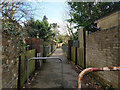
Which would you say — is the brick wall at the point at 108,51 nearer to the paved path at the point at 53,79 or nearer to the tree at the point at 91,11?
the paved path at the point at 53,79

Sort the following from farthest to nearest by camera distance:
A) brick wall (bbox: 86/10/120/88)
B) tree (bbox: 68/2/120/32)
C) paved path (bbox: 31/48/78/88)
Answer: tree (bbox: 68/2/120/32), paved path (bbox: 31/48/78/88), brick wall (bbox: 86/10/120/88)

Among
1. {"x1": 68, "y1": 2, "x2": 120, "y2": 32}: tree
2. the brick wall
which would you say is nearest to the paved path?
the brick wall

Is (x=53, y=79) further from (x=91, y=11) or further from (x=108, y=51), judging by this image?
(x=91, y=11)

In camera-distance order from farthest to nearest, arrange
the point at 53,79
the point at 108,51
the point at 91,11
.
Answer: the point at 91,11
the point at 53,79
the point at 108,51

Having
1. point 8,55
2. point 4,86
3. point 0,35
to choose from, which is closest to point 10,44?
point 8,55

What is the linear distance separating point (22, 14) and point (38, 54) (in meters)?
2.86

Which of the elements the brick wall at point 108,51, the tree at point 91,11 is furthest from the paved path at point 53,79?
the tree at point 91,11

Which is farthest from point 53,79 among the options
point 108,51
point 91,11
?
point 91,11

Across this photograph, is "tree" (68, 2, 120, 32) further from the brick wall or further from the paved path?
the paved path

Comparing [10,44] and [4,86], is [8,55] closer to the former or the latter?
[10,44]

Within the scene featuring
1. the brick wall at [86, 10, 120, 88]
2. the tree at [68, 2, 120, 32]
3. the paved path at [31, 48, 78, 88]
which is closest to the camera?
the brick wall at [86, 10, 120, 88]

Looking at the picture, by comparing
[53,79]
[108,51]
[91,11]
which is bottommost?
[53,79]

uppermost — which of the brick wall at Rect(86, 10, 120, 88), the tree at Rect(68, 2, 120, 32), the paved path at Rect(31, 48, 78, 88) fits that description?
the tree at Rect(68, 2, 120, 32)

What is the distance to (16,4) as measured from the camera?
18.2ft
